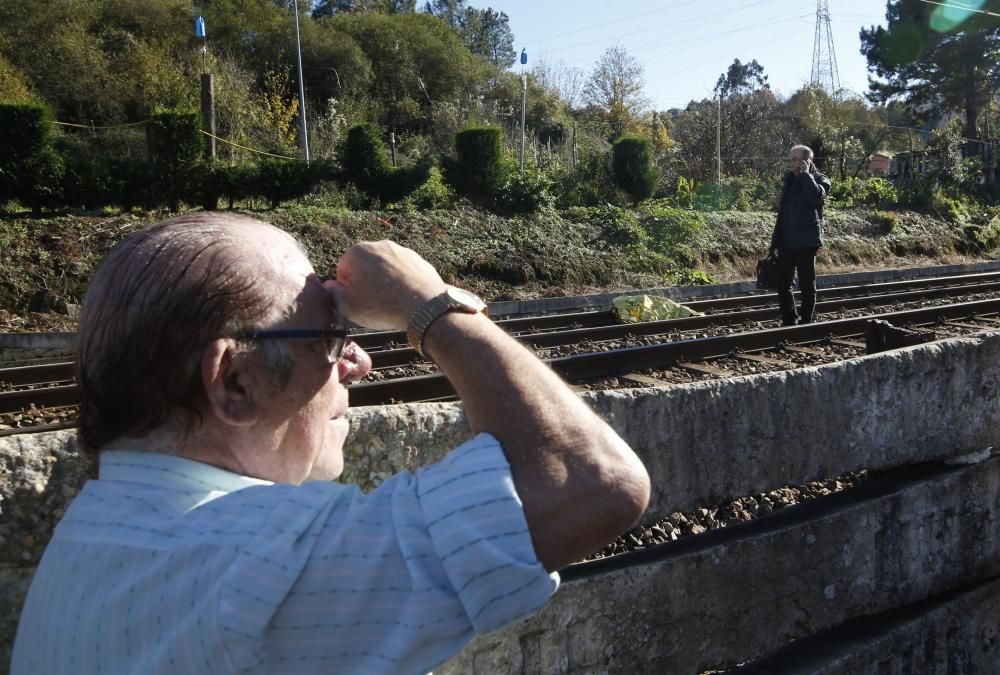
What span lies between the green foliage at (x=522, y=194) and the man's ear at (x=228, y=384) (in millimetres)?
18050

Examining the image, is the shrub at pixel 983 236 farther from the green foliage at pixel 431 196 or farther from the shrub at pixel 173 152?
the shrub at pixel 173 152

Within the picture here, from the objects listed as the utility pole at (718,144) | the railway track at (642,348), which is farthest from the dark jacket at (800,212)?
the utility pole at (718,144)

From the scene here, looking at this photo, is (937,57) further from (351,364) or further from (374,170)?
(351,364)

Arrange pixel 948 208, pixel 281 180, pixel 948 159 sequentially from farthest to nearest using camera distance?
pixel 948 159
pixel 948 208
pixel 281 180

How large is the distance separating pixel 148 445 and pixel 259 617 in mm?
359

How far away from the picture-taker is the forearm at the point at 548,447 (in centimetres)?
108

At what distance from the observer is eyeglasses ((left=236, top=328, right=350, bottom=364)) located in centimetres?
123

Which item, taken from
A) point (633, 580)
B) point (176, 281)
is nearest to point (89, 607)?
point (176, 281)

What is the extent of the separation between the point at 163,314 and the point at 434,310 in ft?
1.26

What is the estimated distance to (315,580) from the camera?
3.40 ft

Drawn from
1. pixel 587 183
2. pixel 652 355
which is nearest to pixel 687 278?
pixel 587 183

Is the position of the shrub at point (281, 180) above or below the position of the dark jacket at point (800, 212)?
above

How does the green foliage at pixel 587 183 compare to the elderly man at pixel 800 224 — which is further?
the green foliage at pixel 587 183

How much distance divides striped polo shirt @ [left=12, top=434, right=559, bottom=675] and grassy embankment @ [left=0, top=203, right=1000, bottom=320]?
40.7 feet
